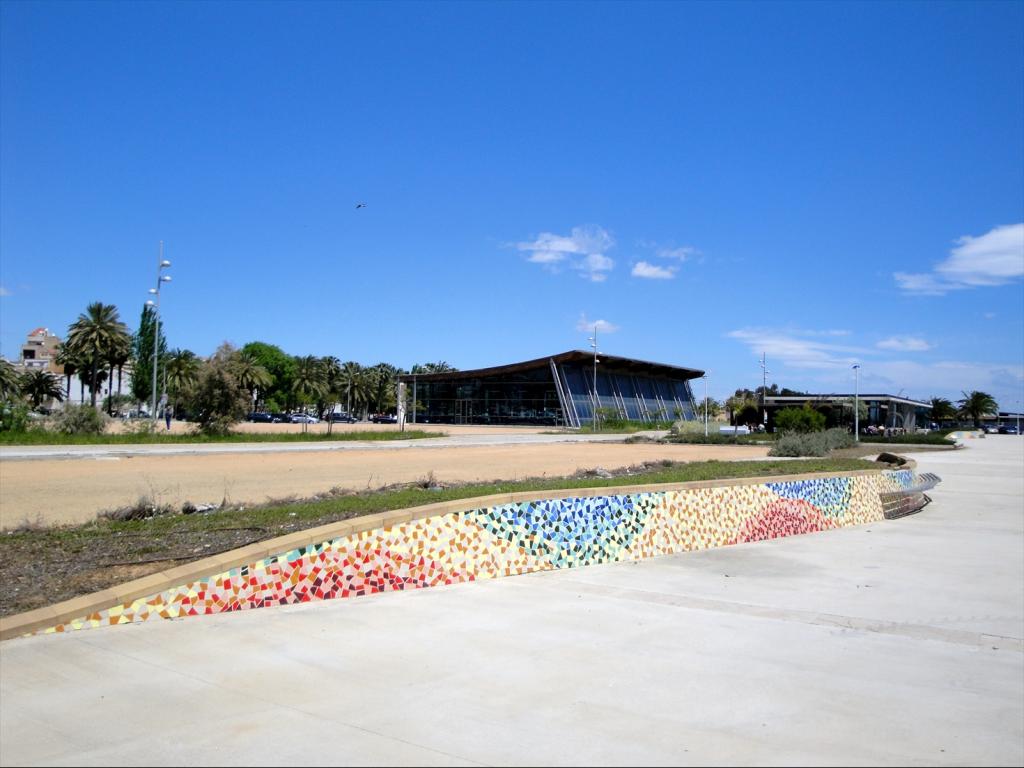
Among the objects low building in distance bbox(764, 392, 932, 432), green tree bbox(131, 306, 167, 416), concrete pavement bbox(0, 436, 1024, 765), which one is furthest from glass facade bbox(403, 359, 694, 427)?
concrete pavement bbox(0, 436, 1024, 765)

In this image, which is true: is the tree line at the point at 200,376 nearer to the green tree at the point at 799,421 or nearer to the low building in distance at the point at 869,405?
the green tree at the point at 799,421

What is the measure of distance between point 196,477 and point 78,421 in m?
22.2

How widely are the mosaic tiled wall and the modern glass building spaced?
2930 inches

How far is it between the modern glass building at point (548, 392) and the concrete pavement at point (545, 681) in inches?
3139

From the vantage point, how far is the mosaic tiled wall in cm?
721

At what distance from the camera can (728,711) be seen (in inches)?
196

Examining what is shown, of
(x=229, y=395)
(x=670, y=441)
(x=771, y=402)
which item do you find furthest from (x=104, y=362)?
(x=771, y=402)

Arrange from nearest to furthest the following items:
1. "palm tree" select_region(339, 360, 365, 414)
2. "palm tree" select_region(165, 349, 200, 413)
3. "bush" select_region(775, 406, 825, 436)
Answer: "bush" select_region(775, 406, 825, 436) → "palm tree" select_region(165, 349, 200, 413) → "palm tree" select_region(339, 360, 365, 414)

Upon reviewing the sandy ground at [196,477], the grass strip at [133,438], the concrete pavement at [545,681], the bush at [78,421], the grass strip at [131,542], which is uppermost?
the bush at [78,421]

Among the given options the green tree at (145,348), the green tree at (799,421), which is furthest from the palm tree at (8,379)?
the green tree at (799,421)

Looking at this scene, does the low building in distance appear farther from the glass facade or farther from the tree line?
the tree line

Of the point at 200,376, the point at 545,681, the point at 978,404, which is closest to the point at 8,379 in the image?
the point at 200,376

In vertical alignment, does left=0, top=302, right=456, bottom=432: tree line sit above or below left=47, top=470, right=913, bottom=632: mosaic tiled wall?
above

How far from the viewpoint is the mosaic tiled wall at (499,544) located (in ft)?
23.7
